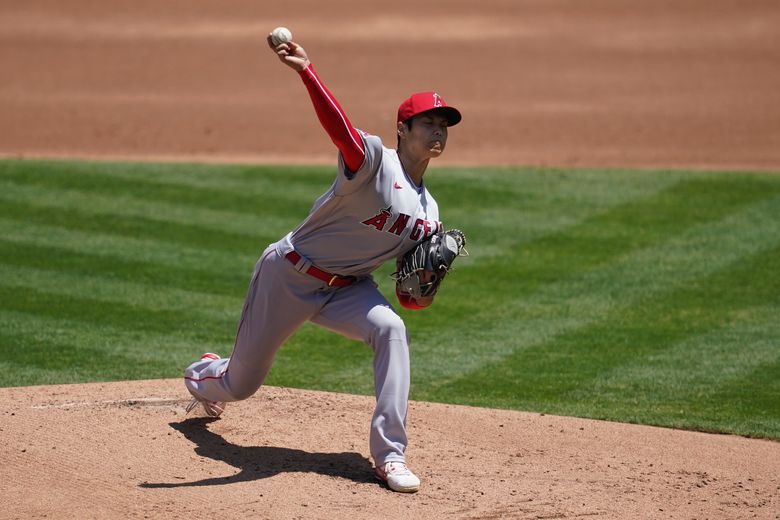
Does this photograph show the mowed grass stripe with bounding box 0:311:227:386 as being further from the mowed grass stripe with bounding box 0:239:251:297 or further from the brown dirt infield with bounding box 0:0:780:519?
the mowed grass stripe with bounding box 0:239:251:297

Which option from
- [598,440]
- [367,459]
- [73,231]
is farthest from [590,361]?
[73,231]

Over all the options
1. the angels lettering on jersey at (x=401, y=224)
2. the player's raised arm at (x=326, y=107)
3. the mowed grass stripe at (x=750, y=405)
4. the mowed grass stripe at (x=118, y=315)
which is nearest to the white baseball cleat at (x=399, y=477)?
the angels lettering on jersey at (x=401, y=224)

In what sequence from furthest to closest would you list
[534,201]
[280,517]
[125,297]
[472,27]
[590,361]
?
[472,27], [534,201], [125,297], [590,361], [280,517]

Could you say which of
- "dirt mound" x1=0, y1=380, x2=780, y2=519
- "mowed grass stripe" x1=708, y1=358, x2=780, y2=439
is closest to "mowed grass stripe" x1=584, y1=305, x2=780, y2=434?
"mowed grass stripe" x1=708, y1=358, x2=780, y2=439

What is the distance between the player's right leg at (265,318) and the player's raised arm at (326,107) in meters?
0.70

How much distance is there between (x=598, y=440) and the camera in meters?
6.14

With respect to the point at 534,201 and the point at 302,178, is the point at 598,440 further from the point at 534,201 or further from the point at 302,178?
the point at 302,178

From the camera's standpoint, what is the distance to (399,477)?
5.13 metres

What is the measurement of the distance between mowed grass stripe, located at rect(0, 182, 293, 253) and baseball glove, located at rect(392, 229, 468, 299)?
524 cm

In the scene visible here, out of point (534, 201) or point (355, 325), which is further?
point (534, 201)

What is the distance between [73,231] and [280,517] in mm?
6748

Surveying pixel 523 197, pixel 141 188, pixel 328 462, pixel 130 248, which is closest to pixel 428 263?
pixel 328 462

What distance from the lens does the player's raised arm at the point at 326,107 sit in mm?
4953

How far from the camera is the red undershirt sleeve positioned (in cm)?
495
